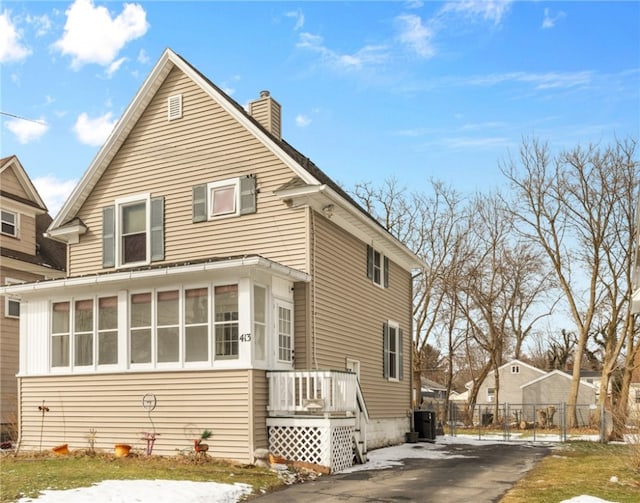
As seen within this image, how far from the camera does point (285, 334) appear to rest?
15.4 m

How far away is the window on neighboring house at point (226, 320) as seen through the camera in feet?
46.8

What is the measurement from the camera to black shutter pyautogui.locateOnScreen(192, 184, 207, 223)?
1738 centimetres

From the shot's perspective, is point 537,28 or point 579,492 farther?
point 537,28

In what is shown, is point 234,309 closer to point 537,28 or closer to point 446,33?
point 446,33

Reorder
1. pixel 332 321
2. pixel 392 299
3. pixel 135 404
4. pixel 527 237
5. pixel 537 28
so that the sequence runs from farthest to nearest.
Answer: pixel 527 237 → pixel 392 299 → pixel 332 321 → pixel 135 404 → pixel 537 28

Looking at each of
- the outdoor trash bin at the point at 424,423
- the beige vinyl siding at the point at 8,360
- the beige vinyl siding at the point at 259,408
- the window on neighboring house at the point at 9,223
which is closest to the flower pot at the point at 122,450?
the beige vinyl siding at the point at 259,408

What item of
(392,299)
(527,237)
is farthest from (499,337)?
(392,299)

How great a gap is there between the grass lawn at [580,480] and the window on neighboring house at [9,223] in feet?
63.1

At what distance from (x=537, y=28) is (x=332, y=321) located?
7.92 m

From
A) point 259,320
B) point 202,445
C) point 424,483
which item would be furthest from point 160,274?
point 424,483

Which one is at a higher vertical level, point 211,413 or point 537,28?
point 537,28

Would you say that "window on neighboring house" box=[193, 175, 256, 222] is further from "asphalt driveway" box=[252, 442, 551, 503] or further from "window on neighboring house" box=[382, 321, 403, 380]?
"asphalt driveway" box=[252, 442, 551, 503]

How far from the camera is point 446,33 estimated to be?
1387 cm

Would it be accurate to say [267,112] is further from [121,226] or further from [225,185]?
[121,226]
